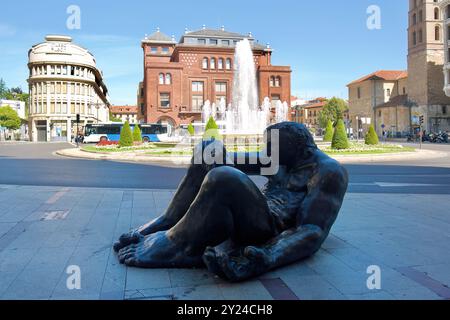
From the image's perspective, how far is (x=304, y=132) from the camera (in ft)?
11.5

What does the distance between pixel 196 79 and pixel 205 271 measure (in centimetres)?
5877

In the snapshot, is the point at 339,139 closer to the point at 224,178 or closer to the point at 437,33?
the point at 224,178

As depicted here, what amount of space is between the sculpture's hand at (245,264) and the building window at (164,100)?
188ft

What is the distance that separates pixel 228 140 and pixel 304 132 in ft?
80.9

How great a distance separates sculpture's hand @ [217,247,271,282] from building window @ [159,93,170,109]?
188ft

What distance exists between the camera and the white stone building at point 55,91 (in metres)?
69.4

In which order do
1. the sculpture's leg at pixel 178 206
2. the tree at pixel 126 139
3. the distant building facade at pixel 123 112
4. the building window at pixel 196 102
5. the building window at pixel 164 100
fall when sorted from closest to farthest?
the sculpture's leg at pixel 178 206 < the tree at pixel 126 139 < the building window at pixel 164 100 < the building window at pixel 196 102 < the distant building facade at pixel 123 112

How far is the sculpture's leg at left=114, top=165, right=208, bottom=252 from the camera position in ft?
11.9

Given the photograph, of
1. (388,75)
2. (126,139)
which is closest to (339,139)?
(126,139)

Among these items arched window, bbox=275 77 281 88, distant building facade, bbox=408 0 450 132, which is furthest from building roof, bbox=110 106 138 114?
distant building facade, bbox=408 0 450 132

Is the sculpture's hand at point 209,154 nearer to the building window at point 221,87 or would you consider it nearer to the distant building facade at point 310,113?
the building window at point 221,87

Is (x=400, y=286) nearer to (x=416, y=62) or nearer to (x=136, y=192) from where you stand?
(x=136, y=192)

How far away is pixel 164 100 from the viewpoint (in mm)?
59406

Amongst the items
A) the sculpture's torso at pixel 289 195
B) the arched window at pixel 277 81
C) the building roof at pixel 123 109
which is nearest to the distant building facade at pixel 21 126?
the building roof at pixel 123 109
